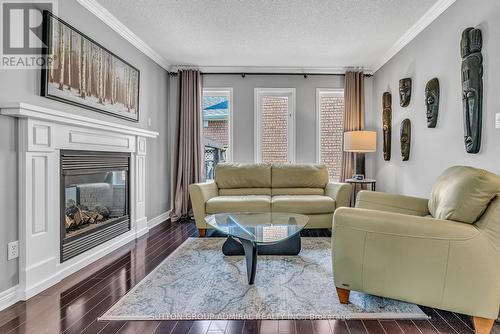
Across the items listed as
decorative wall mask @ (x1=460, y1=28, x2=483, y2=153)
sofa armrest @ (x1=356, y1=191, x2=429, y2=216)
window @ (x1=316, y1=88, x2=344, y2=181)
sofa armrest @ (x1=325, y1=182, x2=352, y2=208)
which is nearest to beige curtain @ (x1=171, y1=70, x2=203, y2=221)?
window @ (x1=316, y1=88, x2=344, y2=181)

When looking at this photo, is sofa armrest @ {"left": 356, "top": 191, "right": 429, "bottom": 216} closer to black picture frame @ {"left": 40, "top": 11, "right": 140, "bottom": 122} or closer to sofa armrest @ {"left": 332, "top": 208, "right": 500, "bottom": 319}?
sofa armrest @ {"left": 332, "top": 208, "right": 500, "bottom": 319}

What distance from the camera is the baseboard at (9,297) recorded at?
1.80 m

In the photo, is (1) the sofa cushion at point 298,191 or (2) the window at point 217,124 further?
(2) the window at point 217,124

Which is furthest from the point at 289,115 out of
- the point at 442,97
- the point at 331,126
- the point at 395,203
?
the point at 395,203

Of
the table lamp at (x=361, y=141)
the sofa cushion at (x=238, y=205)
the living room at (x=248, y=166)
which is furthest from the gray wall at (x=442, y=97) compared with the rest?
the sofa cushion at (x=238, y=205)

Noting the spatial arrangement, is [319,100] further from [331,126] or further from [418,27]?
[418,27]

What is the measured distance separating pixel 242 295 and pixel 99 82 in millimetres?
2440

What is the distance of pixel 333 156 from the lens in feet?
15.0

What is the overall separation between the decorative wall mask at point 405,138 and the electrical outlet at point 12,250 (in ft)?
12.5

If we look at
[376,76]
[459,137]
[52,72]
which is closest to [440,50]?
[459,137]

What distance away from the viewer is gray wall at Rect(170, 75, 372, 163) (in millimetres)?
4508

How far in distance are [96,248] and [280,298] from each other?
189 centimetres

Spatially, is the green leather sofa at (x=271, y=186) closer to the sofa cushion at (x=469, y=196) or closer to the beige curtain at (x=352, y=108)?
the beige curtain at (x=352, y=108)

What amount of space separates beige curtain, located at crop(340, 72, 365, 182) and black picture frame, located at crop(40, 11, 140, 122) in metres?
3.10
